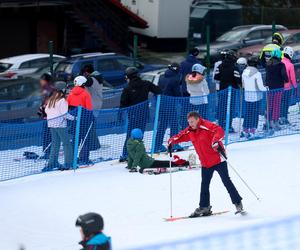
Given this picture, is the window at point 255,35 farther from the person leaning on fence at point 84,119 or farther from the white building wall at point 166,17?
the person leaning on fence at point 84,119

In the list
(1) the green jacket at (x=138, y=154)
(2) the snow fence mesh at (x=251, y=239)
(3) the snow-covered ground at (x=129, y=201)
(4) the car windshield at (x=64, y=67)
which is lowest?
(3) the snow-covered ground at (x=129, y=201)

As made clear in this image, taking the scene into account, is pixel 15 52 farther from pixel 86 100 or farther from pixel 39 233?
pixel 39 233

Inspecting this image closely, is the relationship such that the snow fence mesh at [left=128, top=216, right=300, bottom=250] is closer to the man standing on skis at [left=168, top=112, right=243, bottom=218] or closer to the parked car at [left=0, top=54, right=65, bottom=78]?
the man standing on skis at [left=168, top=112, right=243, bottom=218]

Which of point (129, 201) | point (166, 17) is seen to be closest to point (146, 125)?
point (129, 201)

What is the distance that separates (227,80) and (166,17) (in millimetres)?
18354

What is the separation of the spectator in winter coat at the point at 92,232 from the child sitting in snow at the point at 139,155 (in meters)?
7.12

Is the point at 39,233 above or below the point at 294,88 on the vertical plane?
below

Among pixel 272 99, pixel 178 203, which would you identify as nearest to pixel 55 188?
pixel 178 203

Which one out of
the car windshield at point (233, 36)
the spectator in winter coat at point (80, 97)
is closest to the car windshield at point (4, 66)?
the car windshield at point (233, 36)

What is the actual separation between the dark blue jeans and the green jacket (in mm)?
2729

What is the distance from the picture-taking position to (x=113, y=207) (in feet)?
42.4

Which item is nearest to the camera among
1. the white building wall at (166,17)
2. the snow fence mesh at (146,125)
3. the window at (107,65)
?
the snow fence mesh at (146,125)

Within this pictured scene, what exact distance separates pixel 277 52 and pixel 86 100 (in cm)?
374

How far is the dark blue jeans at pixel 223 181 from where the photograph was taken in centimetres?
1170
